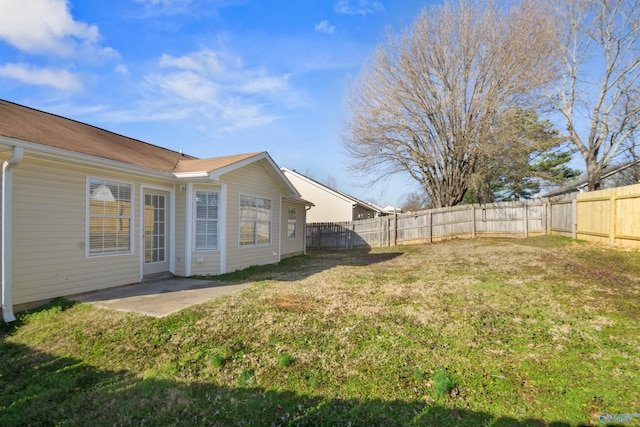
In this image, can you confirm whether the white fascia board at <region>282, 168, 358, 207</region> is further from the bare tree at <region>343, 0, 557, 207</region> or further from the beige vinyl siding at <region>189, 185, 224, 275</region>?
the beige vinyl siding at <region>189, 185, 224, 275</region>

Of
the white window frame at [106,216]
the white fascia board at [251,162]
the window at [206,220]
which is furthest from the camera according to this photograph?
the window at [206,220]

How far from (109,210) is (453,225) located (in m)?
14.8

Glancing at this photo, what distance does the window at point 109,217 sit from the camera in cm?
660

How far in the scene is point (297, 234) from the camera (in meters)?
15.4

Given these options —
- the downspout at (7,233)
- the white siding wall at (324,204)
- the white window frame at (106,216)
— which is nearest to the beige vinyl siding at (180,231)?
the white window frame at (106,216)

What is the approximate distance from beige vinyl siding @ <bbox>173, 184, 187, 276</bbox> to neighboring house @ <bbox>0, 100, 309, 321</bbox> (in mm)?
28

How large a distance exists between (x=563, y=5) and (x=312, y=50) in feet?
45.5

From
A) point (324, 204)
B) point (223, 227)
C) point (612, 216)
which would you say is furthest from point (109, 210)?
point (324, 204)

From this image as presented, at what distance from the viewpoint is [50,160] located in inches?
Answer: 227

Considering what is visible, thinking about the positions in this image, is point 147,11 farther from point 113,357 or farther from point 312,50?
point 113,357

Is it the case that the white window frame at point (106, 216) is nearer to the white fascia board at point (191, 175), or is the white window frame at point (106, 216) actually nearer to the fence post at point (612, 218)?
the white fascia board at point (191, 175)

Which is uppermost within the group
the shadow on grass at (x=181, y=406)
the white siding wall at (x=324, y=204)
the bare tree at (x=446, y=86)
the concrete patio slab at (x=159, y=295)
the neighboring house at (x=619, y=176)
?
the bare tree at (x=446, y=86)

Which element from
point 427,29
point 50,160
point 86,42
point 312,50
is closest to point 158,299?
point 50,160

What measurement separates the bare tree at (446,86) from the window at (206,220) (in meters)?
11.5
